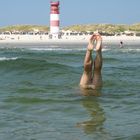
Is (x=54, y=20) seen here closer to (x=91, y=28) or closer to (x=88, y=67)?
(x=91, y=28)

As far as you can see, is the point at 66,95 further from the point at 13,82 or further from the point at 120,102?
the point at 13,82

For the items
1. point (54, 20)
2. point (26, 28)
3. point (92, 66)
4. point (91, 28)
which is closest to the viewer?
point (92, 66)

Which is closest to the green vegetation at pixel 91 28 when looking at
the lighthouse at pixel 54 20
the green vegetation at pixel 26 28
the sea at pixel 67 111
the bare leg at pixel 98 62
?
the green vegetation at pixel 26 28

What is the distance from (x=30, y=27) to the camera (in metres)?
128

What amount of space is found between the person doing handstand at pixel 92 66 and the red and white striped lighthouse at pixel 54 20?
6188 centimetres

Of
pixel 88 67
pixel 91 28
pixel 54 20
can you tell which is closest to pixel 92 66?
pixel 88 67

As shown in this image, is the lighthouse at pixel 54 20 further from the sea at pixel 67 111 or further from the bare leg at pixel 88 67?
the bare leg at pixel 88 67

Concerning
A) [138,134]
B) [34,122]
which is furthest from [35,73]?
[138,134]

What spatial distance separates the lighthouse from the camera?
241 ft

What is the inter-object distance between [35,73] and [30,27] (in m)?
110

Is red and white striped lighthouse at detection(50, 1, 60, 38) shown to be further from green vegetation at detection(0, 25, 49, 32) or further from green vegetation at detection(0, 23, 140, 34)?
green vegetation at detection(0, 25, 49, 32)

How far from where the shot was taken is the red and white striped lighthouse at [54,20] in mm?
73375

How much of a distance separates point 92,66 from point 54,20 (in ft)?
207

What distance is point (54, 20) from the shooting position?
2889 inches
